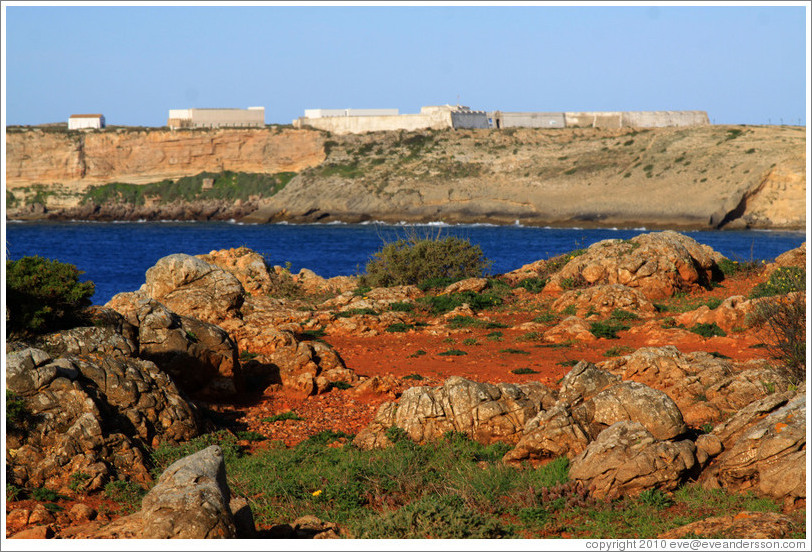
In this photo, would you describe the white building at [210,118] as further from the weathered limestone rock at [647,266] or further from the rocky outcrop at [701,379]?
the rocky outcrop at [701,379]

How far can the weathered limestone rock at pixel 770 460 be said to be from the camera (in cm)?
795

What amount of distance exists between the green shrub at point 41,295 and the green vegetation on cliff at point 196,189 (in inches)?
3510

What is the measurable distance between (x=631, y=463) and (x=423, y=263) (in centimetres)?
1714

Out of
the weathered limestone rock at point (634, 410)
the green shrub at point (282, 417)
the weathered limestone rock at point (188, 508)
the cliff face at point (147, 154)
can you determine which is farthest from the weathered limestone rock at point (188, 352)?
the cliff face at point (147, 154)

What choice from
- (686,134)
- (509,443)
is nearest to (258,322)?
(509,443)

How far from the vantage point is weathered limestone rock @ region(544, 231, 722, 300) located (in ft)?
71.6

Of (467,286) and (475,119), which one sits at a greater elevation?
(475,119)

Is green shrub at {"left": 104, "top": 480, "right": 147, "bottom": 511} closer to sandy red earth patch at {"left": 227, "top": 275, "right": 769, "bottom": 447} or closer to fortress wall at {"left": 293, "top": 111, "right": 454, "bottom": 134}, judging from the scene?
sandy red earth patch at {"left": 227, "top": 275, "right": 769, "bottom": 447}

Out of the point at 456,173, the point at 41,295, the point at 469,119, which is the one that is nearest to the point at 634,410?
the point at 41,295

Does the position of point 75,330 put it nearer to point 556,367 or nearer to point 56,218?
point 556,367

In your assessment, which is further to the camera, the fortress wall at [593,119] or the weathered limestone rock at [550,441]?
the fortress wall at [593,119]

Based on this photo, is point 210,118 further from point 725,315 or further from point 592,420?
point 592,420

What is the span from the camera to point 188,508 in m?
6.29

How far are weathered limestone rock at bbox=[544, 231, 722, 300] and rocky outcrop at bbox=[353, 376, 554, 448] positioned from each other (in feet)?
37.8
